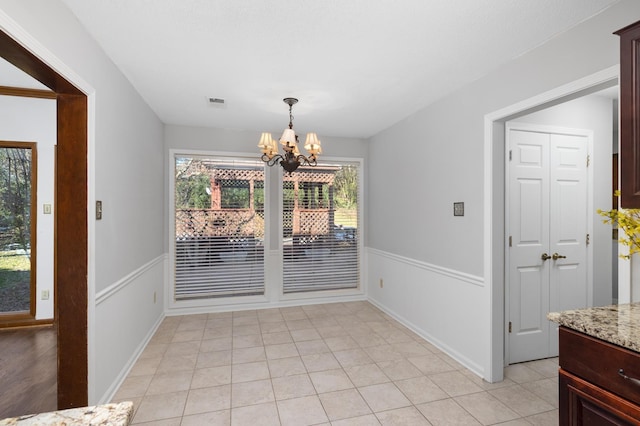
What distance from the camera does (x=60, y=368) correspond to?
6.36 ft

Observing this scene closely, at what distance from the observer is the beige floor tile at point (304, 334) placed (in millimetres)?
3457

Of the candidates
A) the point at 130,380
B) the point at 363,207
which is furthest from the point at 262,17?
the point at 363,207

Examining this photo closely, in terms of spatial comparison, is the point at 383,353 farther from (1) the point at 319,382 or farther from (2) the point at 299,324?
(2) the point at 299,324

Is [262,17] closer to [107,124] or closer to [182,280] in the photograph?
[107,124]

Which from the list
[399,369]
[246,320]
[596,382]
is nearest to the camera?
[596,382]

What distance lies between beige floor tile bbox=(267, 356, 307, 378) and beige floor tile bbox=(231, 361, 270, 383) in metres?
0.05

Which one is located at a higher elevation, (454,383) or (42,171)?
(42,171)

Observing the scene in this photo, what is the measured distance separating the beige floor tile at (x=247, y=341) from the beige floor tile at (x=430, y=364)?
161cm

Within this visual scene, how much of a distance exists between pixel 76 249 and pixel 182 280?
2490 millimetres

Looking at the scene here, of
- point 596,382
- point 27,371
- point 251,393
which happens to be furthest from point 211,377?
point 596,382

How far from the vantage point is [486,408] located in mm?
2213

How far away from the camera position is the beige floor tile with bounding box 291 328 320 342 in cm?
346

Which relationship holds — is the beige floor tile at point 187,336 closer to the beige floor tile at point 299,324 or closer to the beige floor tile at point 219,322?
the beige floor tile at point 219,322

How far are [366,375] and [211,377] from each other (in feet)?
4.40
